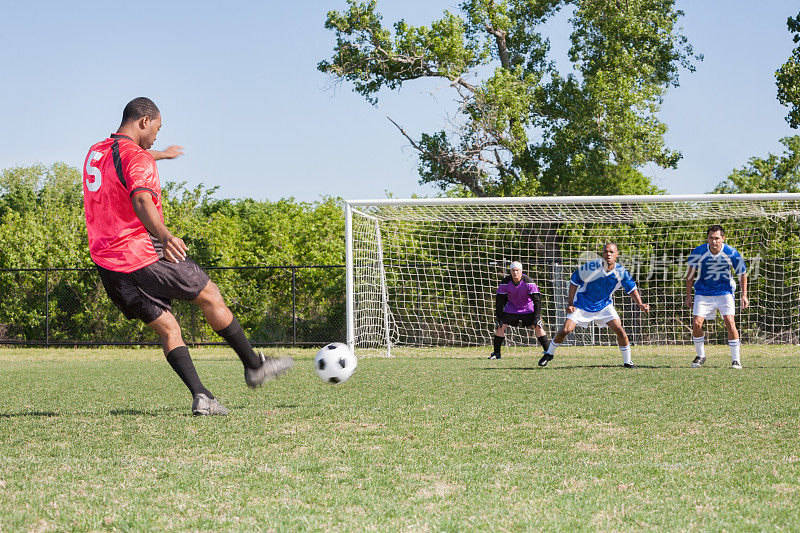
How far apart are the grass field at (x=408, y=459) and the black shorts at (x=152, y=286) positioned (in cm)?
74

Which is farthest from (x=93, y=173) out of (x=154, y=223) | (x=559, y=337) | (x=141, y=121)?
(x=559, y=337)

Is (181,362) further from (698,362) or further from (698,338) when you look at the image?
(698,338)

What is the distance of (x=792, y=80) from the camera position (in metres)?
16.4

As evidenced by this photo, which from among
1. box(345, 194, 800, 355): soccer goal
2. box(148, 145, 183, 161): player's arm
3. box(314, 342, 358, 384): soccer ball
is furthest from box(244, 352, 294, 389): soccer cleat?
box(345, 194, 800, 355): soccer goal

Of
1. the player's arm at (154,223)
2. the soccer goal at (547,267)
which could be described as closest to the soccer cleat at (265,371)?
the player's arm at (154,223)

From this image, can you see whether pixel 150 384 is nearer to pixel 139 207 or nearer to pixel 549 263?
pixel 139 207

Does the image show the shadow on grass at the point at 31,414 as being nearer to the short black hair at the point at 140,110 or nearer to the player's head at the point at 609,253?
the short black hair at the point at 140,110

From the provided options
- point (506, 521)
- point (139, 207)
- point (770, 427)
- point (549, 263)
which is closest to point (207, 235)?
point (549, 263)

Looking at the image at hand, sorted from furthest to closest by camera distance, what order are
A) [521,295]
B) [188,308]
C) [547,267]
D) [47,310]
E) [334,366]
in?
[188,308]
[47,310]
[547,267]
[521,295]
[334,366]

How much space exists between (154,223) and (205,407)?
130 centimetres

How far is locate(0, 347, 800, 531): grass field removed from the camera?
2625mm

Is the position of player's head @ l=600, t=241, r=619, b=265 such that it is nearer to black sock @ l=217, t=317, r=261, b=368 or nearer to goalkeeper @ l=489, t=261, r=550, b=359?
goalkeeper @ l=489, t=261, r=550, b=359

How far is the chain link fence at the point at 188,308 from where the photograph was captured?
1833cm

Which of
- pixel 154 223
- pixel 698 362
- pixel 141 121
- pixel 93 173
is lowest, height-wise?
pixel 698 362
